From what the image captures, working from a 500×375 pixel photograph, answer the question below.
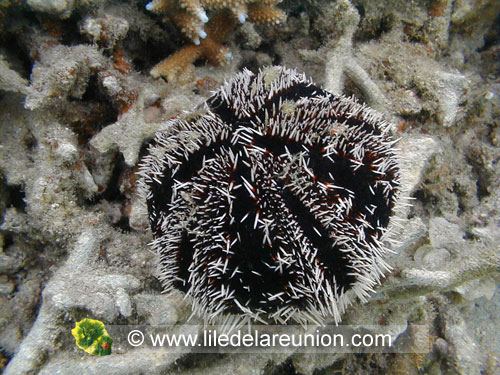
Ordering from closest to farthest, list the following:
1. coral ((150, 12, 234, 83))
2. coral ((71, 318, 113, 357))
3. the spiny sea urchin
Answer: the spiny sea urchin → coral ((71, 318, 113, 357)) → coral ((150, 12, 234, 83))

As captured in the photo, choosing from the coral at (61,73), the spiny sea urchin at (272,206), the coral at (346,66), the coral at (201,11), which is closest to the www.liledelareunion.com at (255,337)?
the spiny sea urchin at (272,206)

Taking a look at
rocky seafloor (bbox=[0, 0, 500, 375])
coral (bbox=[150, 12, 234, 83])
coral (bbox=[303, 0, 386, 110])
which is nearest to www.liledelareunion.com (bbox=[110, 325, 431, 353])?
rocky seafloor (bbox=[0, 0, 500, 375])

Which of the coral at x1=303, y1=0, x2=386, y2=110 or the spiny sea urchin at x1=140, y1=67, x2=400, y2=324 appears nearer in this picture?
the spiny sea urchin at x1=140, y1=67, x2=400, y2=324

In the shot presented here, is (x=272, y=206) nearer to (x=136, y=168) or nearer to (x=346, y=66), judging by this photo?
(x=136, y=168)

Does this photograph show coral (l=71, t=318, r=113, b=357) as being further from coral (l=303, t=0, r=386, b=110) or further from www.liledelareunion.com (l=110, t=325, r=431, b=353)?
coral (l=303, t=0, r=386, b=110)

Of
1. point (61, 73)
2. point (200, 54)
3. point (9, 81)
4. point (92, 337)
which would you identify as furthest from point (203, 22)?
→ point (92, 337)

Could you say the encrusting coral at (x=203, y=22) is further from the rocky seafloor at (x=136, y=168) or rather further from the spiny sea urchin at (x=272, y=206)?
the spiny sea urchin at (x=272, y=206)

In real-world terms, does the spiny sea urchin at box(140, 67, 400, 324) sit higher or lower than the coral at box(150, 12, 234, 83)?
lower
